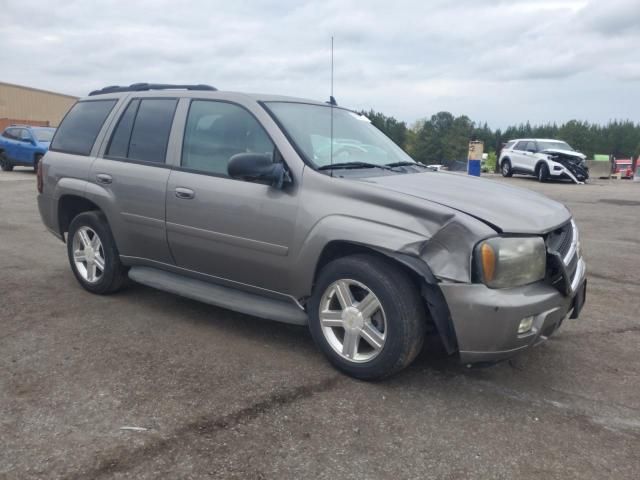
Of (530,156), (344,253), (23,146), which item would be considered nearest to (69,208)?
(344,253)

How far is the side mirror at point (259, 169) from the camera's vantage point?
355 centimetres

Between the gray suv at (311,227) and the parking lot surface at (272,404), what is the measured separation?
301 millimetres

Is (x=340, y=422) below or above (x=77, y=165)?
below

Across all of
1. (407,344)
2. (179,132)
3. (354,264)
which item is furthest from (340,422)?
(179,132)

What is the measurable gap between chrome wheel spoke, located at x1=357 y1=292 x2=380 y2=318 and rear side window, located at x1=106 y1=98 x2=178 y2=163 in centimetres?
201

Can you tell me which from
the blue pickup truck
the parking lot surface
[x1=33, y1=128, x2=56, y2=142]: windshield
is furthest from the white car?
the parking lot surface

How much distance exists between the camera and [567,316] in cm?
352

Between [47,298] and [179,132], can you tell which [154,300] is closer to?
[47,298]

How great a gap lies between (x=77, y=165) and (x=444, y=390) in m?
3.57

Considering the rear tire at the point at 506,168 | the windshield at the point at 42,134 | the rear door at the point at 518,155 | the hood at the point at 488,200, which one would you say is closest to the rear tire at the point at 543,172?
the rear door at the point at 518,155

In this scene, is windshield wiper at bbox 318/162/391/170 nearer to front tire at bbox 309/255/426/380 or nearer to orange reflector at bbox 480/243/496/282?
front tire at bbox 309/255/426/380

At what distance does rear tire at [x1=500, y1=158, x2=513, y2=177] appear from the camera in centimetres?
2216

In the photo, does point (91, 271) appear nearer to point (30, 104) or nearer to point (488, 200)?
point (488, 200)

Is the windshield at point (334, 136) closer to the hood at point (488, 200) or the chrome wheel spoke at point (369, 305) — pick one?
the hood at point (488, 200)
